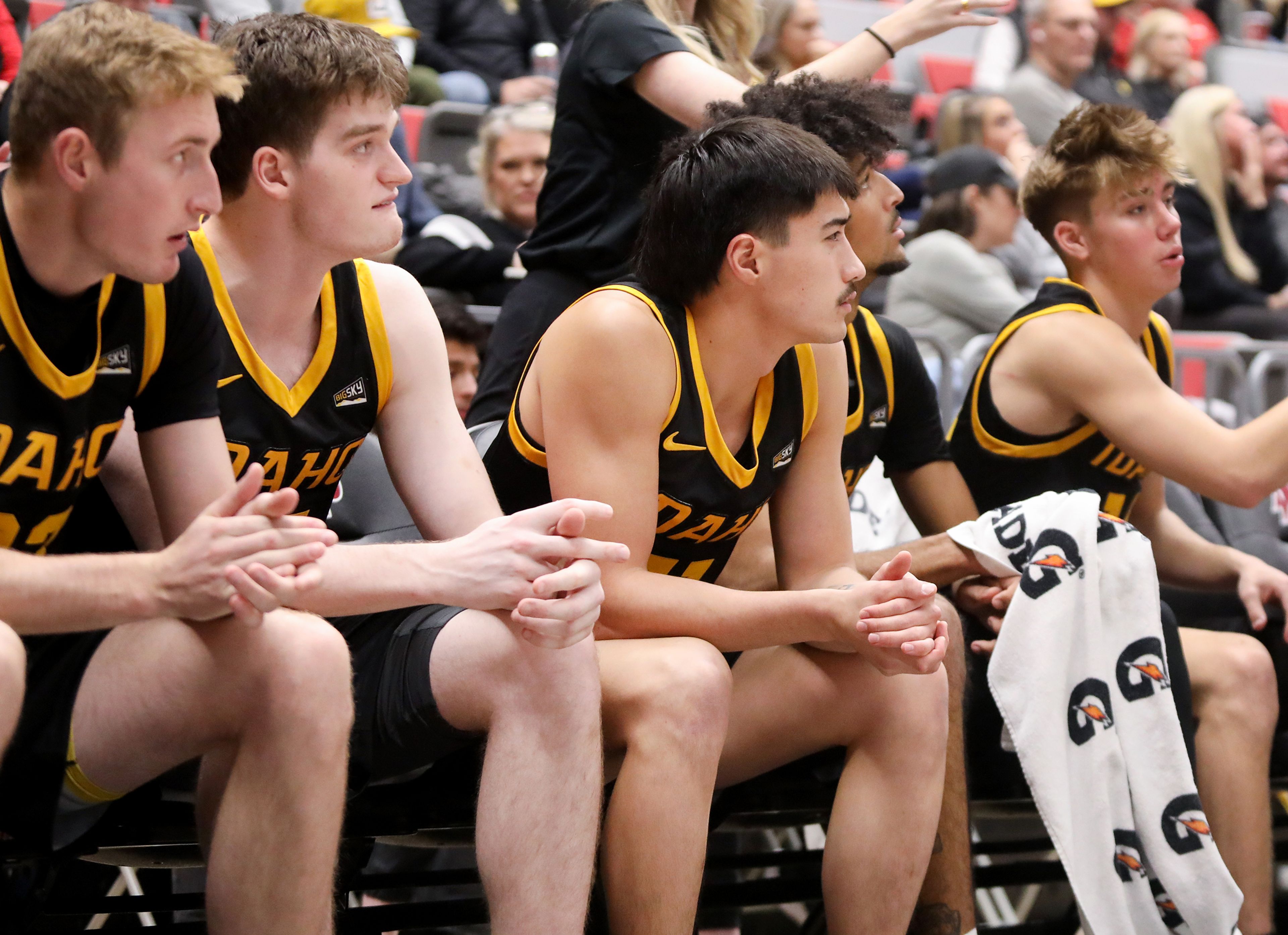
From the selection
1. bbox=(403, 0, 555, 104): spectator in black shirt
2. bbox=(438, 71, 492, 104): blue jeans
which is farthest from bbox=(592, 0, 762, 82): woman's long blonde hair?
bbox=(438, 71, 492, 104): blue jeans

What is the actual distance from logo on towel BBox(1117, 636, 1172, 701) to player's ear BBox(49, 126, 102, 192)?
1682 millimetres

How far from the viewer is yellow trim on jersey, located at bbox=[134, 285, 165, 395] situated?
167cm

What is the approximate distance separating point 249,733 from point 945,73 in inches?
274

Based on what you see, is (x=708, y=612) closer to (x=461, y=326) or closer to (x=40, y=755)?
(x=40, y=755)

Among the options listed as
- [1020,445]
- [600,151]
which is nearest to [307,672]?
[600,151]

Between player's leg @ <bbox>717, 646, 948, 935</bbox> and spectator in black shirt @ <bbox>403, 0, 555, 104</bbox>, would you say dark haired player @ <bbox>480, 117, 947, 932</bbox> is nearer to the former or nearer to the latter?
player's leg @ <bbox>717, 646, 948, 935</bbox>

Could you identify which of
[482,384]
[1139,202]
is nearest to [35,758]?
[482,384]

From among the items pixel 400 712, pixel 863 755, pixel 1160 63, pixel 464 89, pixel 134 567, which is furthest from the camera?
pixel 1160 63

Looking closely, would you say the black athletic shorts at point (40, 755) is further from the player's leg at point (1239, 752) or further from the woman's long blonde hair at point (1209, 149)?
the woman's long blonde hair at point (1209, 149)

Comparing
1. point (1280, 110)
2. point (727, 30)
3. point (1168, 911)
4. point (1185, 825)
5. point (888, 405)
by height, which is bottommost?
point (1168, 911)

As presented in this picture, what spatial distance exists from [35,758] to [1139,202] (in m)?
2.20

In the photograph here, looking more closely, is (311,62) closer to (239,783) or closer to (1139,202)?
(239,783)

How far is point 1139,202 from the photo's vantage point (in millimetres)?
2760

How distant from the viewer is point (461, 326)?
3.38 m
